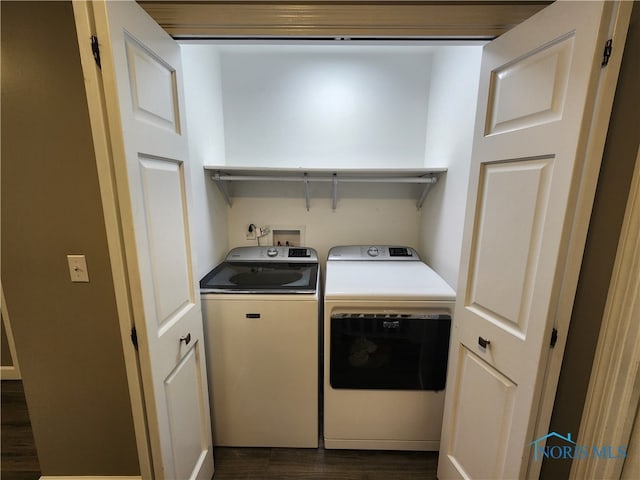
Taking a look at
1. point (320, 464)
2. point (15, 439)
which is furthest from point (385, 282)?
point (15, 439)

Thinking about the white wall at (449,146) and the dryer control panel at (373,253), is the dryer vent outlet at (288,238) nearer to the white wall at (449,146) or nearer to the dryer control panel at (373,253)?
the dryer control panel at (373,253)

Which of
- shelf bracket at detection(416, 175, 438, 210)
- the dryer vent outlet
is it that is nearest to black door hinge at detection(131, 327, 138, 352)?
the dryer vent outlet

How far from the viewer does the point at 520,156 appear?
87 cm

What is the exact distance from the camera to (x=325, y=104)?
2.06 meters

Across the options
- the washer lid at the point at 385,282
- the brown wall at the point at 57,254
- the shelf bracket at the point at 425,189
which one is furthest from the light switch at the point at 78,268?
the shelf bracket at the point at 425,189

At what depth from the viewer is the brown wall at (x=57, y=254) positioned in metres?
0.89

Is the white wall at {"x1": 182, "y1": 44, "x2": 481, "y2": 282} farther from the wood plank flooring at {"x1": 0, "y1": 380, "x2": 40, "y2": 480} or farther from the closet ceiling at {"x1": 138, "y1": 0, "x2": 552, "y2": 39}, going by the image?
the wood plank flooring at {"x1": 0, "y1": 380, "x2": 40, "y2": 480}

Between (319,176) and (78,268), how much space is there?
1.49 metres

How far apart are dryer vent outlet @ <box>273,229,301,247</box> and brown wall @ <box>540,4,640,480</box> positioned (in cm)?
171

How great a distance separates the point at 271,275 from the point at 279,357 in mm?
562

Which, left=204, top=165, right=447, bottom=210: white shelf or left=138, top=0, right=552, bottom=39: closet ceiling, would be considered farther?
left=204, top=165, right=447, bottom=210: white shelf

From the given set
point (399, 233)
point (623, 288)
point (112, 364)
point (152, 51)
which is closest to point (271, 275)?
point (112, 364)

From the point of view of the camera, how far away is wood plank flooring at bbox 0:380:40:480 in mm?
1437

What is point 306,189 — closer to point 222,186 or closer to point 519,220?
point 222,186
